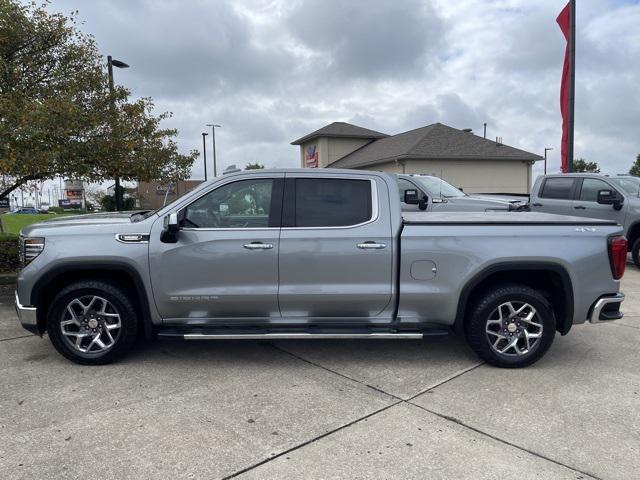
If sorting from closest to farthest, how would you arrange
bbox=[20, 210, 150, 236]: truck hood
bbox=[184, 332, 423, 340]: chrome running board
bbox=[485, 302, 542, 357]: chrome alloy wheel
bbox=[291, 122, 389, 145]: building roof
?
1. bbox=[184, 332, 423, 340]: chrome running board
2. bbox=[485, 302, 542, 357]: chrome alloy wheel
3. bbox=[20, 210, 150, 236]: truck hood
4. bbox=[291, 122, 389, 145]: building roof

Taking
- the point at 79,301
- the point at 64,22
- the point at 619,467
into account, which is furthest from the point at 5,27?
the point at 619,467

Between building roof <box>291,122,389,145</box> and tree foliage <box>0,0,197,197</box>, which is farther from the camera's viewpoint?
building roof <box>291,122,389,145</box>

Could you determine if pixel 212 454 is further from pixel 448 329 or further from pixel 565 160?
pixel 565 160

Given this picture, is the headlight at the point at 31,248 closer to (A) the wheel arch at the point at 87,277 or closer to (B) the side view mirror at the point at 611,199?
(A) the wheel arch at the point at 87,277

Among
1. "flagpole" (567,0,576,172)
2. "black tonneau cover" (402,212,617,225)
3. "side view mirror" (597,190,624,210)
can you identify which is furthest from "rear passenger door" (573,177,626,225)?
"black tonneau cover" (402,212,617,225)

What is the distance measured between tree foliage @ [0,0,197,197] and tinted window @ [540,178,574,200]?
8296mm

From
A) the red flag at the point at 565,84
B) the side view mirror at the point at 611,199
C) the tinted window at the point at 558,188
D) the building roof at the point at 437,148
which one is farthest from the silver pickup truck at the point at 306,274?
the building roof at the point at 437,148

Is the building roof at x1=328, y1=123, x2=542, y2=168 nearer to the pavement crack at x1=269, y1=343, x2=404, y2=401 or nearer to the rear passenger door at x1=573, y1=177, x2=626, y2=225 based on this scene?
the rear passenger door at x1=573, y1=177, x2=626, y2=225

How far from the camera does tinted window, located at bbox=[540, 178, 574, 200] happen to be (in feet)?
34.8

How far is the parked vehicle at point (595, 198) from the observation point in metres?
9.66

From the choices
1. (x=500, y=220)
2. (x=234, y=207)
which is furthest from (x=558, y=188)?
(x=234, y=207)

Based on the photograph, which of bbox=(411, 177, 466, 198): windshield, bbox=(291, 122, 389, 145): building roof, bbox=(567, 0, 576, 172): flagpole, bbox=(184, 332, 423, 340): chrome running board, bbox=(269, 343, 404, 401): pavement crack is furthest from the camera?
bbox=(291, 122, 389, 145): building roof

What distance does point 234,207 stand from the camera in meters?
4.57

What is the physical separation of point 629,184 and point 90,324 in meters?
10.4
